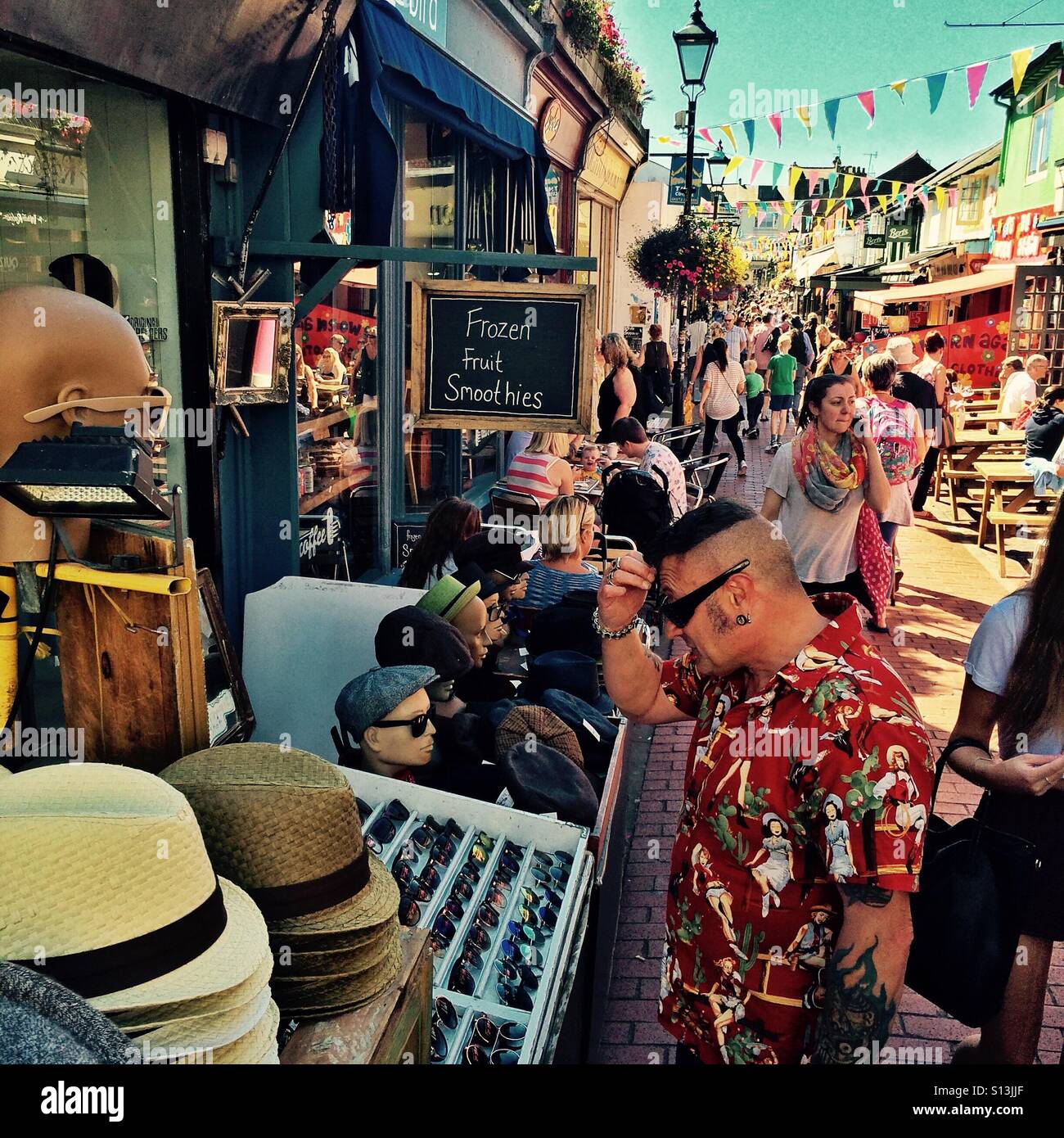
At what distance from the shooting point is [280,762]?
1.92 metres

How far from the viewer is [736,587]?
2.21m

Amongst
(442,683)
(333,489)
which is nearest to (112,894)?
(442,683)

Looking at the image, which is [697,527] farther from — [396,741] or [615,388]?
[615,388]

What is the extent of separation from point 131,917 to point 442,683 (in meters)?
2.46

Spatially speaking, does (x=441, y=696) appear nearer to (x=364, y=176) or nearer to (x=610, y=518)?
(x=364, y=176)

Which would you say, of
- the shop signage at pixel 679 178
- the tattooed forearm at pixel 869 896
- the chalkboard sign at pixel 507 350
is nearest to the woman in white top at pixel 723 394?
the shop signage at pixel 679 178

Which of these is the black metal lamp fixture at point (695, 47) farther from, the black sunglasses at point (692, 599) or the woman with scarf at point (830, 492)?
the black sunglasses at point (692, 599)

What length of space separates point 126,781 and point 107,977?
28 cm

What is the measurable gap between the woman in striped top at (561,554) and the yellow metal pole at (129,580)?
3.57 metres

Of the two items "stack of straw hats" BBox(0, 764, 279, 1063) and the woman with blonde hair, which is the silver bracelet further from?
the woman with blonde hair

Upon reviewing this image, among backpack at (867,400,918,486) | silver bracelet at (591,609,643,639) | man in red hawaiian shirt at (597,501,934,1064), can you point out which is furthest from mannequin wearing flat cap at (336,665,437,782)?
backpack at (867,400,918,486)

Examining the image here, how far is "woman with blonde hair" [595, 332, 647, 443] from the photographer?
36.9 ft

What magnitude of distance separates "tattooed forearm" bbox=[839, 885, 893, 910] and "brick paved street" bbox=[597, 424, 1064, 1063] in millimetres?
1973
